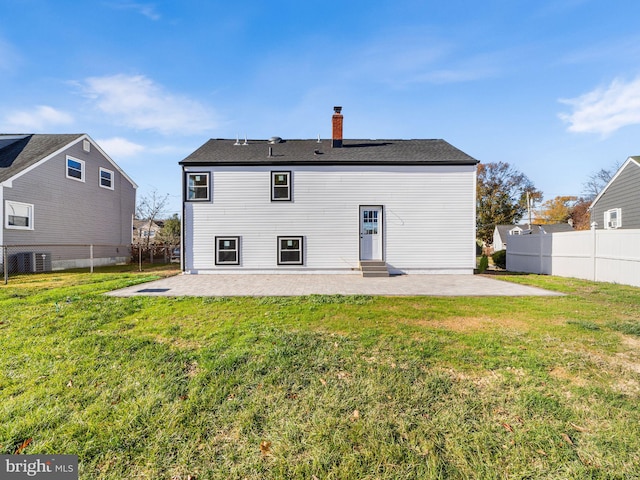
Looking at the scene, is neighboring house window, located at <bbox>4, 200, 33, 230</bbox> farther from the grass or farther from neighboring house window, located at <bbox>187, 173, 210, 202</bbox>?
the grass

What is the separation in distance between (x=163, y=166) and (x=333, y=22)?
1103 centimetres

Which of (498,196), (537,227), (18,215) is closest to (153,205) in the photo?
(18,215)

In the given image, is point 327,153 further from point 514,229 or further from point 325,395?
point 514,229

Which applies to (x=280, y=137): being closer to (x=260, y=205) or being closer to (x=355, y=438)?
(x=260, y=205)

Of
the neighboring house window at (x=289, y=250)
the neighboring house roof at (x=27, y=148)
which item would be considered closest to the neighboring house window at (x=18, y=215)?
the neighboring house roof at (x=27, y=148)

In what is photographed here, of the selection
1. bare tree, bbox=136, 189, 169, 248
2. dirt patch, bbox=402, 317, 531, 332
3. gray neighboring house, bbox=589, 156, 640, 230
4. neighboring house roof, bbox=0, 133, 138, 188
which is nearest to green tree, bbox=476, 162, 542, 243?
gray neighboring house, bbox=589, 156, 640, 230

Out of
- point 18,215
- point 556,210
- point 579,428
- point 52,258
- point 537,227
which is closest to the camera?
point 579,428

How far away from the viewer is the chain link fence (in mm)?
11906

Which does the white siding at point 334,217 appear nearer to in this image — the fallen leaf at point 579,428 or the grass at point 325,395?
the grass at point 325,395

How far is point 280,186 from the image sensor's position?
39.0ft

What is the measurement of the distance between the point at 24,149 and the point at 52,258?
632 cm

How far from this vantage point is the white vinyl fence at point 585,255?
8.92 m

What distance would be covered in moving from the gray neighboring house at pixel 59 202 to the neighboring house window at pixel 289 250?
844 centimetres

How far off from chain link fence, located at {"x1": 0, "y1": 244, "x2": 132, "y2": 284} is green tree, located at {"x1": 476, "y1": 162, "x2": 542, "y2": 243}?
39670 mm
